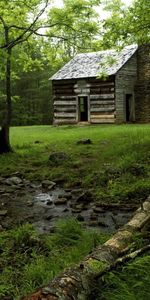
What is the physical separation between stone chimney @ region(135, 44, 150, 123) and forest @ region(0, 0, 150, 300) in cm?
1384

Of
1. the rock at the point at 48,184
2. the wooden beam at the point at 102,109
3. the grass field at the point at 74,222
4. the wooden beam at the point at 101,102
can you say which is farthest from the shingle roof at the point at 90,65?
the rock at the point at 48,184

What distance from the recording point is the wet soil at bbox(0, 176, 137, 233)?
692cm

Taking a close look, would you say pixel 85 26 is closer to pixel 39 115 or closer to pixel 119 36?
pixel 119 36

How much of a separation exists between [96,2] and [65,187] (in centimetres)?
715

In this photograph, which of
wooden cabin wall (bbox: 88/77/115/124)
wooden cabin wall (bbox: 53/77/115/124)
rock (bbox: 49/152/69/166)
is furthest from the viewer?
wooden cabin wall (bbox: 53/77/115/124)

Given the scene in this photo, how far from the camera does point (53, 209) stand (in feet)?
26.6

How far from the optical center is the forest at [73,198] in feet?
11.7

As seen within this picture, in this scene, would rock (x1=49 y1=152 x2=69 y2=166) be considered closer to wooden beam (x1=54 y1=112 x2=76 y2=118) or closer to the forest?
the forest

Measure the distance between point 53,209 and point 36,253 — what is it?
270 cm

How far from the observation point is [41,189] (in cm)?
991

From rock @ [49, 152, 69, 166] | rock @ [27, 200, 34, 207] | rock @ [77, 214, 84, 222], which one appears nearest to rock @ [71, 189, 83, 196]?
rock @ [27, 200, 34, 207]

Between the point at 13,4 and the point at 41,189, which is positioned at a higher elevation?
the point at 13,4

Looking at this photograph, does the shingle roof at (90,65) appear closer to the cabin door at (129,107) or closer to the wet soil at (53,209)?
the cabin door at (129,107)

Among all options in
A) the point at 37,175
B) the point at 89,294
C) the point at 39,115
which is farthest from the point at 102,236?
the point at 39,115
